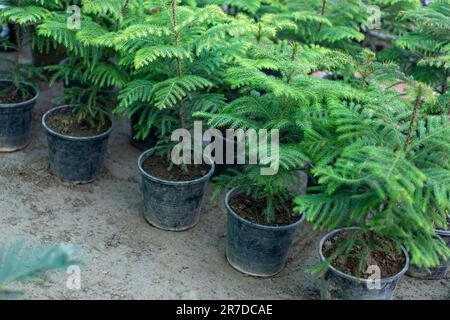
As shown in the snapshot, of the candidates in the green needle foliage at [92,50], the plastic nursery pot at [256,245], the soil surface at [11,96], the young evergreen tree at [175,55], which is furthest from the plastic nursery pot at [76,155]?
the plastic nursery pot at [256,245]

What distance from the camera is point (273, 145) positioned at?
11.2 ft

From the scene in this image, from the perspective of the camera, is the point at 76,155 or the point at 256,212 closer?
the point at 256,212

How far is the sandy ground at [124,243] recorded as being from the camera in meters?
3.74

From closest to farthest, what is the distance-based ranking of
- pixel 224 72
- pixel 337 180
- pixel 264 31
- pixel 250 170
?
1. pixel 337 180
2. pixel 250 170
3. pixel 224 72
4. pixel 264 31

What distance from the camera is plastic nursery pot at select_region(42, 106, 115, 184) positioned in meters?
4.47

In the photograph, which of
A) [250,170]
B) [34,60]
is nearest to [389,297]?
[250,170]

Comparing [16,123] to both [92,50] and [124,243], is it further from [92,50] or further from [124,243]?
[124,243]

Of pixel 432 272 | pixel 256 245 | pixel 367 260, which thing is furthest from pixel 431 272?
pixel 256 245

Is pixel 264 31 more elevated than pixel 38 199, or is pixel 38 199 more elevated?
pixel 264 31

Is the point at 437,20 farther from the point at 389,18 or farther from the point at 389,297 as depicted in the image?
the point at 389,297

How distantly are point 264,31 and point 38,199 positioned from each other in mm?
2148

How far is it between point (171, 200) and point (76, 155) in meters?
0.91

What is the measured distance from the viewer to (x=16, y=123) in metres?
4.79

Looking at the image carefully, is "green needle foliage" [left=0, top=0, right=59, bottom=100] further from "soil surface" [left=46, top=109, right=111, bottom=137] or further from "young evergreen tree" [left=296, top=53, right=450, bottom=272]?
"young evergreen tree" [left=296, top=53, right=450, bottom=272]
